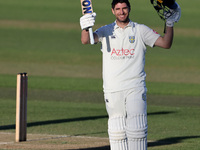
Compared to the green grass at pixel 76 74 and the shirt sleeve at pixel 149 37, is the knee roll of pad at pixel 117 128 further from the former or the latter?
the green grass at pixel 76 74

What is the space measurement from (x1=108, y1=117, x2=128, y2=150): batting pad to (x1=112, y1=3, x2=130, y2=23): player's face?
124cm

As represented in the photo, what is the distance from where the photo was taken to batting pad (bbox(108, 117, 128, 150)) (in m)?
8.81

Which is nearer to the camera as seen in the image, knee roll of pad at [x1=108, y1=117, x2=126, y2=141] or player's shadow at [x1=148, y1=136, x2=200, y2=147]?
knee roll of pad at [x1=108, y1=117, x2=126, y2=141]

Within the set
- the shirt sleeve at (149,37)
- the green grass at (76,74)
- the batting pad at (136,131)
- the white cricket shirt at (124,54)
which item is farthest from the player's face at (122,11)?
the green grass at (76,74)

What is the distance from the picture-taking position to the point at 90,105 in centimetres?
→ 1925

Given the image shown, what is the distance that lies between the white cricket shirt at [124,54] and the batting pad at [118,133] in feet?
1.31

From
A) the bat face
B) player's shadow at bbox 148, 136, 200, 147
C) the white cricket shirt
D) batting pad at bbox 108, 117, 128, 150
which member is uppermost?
the bat face

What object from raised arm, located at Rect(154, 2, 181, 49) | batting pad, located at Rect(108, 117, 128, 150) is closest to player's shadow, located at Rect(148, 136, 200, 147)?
batting pad, located at Rect(108, 117, 128, 150)

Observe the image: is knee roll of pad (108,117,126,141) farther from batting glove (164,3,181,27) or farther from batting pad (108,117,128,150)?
batting glove (164,3,181,27)

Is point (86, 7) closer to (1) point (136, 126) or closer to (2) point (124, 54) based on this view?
(2) point (124, 54)

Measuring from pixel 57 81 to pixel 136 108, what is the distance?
17.9 meters

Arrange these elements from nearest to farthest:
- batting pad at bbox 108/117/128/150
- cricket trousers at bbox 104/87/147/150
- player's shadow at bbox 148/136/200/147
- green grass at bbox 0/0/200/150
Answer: cricket trousers at bbox 104/87/147/150 → batting pad at bbox 108/117/128/150 → player's shadow at bbox 148/136/200/147 → green grass at bbox 0/0/200/150

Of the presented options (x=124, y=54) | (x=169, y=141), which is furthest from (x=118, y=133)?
(x=169, y=141)

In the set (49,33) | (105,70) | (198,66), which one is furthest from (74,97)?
(49,33)
